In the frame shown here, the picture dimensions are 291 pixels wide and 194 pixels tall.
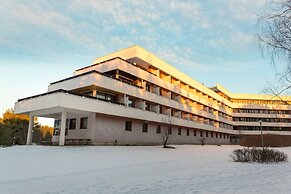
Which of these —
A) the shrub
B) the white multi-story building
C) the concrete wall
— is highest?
the white multi-story building

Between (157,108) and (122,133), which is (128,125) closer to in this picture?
(122,133)

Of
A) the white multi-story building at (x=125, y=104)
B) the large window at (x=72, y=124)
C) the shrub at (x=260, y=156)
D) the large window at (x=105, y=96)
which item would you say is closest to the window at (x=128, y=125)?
the white multi-story building at (x=125, y=104)

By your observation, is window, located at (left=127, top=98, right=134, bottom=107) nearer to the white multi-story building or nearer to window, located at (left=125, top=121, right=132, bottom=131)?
the white multi-story building

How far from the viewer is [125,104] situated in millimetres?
32031

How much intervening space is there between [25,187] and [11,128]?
44.3 meters

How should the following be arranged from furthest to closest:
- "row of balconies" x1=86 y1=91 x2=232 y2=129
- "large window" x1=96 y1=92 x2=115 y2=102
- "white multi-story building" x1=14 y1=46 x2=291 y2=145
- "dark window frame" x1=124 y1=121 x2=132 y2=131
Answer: "dark window frame" x1=124 y1=121 x2=132 y2=131, "row of balconies" x1=86 y1=91 x2=232 y2=129, "large window" x1=96 y1=92 x2=115 y2=102, "white multi-story building" x1=14 y1=46 x2=291 y2=145

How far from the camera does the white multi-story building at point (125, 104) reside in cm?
2717

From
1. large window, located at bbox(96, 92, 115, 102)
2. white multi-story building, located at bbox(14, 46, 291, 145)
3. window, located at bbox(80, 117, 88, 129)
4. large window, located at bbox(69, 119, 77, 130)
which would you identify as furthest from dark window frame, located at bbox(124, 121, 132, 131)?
large window, located at bbox(69, 119, 77, 130)

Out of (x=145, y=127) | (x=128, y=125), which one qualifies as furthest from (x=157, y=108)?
(x=128, y=125)

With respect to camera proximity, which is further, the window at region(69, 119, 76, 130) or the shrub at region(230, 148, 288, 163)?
the window at region(69, 119, 76, 130)

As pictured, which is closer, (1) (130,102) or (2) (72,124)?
A: (2) (72,124)

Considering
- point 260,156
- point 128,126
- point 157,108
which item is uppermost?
point 157,108

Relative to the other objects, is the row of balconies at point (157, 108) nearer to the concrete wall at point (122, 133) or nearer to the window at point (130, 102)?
the window at point (130, 102)

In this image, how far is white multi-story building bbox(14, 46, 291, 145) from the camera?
1070 inches
